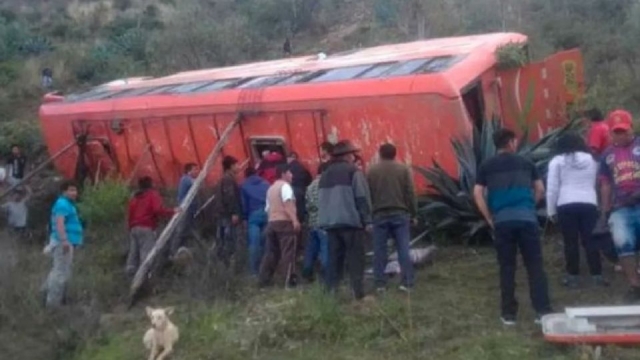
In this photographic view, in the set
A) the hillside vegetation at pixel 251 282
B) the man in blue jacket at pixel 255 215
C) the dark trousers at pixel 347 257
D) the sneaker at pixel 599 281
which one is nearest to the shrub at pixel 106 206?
the hillside vegetation at pixel 251 282

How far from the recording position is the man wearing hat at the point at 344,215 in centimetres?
1197

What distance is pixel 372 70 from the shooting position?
54.0 feet

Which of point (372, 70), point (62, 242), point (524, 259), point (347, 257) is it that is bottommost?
point (347, 257)

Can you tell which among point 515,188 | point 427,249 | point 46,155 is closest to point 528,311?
point 515,188

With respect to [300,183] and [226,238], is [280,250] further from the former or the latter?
[226,238]

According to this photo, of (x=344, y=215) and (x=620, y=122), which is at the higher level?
(x=620, y=122)

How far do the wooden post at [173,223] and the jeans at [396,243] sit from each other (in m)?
3.44

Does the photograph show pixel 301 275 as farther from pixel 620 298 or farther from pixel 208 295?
pixel 620 298

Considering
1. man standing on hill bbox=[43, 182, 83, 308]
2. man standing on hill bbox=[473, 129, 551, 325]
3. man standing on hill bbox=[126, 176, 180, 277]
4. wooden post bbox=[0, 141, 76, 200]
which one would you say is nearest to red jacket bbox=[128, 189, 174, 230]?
man standing on hill bbox=[126, 176, 180, 277]

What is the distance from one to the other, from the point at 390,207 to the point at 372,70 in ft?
15.0

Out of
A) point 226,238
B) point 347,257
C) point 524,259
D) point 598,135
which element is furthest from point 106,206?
point 524,259

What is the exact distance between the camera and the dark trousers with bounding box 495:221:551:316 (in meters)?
10.5

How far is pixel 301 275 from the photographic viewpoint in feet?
46.5

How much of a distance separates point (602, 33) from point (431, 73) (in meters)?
13.1
